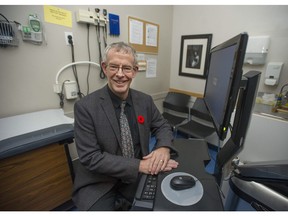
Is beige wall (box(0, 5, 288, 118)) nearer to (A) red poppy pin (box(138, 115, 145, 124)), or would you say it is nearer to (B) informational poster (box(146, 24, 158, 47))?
(B) informational poster (box(146, 24, 158, 47))

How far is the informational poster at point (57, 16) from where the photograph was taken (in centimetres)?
141

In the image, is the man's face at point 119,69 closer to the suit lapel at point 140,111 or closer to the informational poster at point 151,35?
the suit lapel at point 140,111

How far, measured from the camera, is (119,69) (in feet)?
3.02

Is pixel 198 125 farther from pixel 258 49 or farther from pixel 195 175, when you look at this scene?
pixel 195 175

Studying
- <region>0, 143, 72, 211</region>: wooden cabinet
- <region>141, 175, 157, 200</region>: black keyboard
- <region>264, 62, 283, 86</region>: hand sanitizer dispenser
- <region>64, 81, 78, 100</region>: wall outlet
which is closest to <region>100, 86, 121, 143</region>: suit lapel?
<region>141, 175, 157, 200</region>: black keyboard

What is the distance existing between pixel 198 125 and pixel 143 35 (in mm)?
1479

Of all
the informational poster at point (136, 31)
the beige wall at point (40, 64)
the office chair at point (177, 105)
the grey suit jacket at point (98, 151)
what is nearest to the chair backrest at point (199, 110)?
the office chair at point (177, 105)

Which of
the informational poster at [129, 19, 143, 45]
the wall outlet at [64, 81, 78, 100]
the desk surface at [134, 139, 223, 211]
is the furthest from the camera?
the informational poster at [129, 19, 143, 45]

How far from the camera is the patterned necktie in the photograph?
982mm

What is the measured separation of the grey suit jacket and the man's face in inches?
3.4

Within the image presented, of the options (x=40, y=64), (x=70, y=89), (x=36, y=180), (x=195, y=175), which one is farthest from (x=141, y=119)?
(x=40, y=64)

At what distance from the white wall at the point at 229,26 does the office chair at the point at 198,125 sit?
10.8 inches

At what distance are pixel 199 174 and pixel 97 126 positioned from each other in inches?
23.2

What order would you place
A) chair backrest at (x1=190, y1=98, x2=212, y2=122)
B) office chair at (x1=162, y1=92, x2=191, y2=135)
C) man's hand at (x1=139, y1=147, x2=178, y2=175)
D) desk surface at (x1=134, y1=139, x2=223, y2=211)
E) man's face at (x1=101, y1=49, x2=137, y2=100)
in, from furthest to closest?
office chair at (x1=162, y1=92, x2=191, y2=135) → chair backrest at (x1=190, y1=98, x2=212, y2=122) → man's face at (x1=101, y1=49, x2=137, y2=100) → man's hand at (x1=139, y1=147, x2=178, y2=175) → desk surface at (x1=134, y1=139, x2=223, y2=211)
